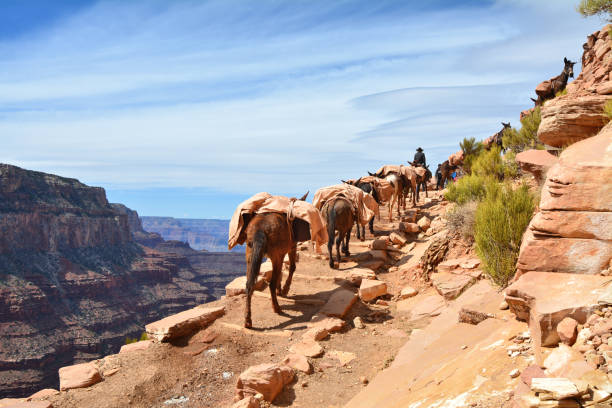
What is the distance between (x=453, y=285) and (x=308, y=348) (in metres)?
3.47

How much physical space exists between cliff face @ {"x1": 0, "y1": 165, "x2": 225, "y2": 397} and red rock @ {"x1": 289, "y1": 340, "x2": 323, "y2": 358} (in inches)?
2925

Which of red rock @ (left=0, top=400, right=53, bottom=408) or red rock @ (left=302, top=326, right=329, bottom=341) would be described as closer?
red rock @ (left=0, top=400, right=53, bottom=408)

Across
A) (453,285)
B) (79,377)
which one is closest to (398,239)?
(453,285)

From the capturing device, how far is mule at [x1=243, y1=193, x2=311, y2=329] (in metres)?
8.72

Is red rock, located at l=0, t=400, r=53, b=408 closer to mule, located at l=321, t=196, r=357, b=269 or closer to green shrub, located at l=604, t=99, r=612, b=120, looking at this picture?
mule, located at l=321, t=196, r=357, b=269

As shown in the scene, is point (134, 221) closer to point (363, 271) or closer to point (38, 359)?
point (38, 359)

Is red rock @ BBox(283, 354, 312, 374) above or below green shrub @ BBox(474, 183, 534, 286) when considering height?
below

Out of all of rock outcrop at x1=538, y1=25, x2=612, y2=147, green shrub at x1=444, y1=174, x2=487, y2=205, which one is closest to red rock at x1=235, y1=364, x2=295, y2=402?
rock outcrop at x1=538, y1=25, x2=612, y2=147

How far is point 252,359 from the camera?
7.69 metres

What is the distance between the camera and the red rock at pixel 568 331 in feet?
11.2

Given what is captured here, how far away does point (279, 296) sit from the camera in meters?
10.7

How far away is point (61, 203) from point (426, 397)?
128 meters

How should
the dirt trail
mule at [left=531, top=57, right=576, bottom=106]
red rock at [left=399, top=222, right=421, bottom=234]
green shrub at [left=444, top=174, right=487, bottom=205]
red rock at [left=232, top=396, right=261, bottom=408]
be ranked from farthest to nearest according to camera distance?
mule at [left=531, top=57, right=576, bottom=106], red rock at [left=399, top=222, right=421, bottom=234], green shrub at [left=444, top=174, right=487, bottom=205], the dirt trail, red rock at [left=232, top=396, right=261, bottom=408]

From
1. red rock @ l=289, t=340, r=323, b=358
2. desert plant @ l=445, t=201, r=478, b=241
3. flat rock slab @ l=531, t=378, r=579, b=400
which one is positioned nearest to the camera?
flat rock slab @ l=531, t=378, r=579, b=400
